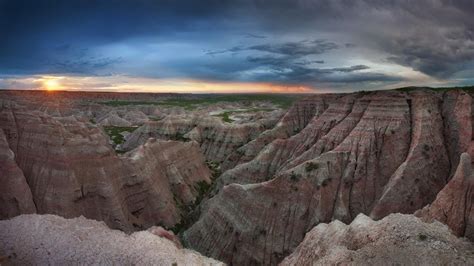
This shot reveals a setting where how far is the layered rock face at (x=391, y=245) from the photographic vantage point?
2428cm

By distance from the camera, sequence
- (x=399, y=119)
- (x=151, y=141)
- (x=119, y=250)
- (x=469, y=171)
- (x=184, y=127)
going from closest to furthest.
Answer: (x=119, y=250)
(x=469, y=171)
(x=399, y=119)
(x=151, y=141)
(x=184, y=127)

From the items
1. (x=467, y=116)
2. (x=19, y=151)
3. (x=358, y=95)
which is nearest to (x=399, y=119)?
(x=467, y=116)

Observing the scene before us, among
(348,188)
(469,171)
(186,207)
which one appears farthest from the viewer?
(186,207)

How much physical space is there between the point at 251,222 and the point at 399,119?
82.2ft

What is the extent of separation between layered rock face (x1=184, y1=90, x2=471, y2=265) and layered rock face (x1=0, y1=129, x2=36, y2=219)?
18361mm

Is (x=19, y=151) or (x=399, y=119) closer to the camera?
(x=19, y=151)

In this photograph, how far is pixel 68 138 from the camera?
47.7m

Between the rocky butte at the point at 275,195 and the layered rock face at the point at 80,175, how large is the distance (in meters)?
0.14

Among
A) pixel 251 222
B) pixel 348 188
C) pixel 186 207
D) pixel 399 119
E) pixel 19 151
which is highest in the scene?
pixel 399 119

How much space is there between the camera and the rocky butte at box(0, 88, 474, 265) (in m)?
26.8

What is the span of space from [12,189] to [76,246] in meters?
17.4

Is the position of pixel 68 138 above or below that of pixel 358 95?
below

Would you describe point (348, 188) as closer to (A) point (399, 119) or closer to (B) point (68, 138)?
(A) point (399, 119)

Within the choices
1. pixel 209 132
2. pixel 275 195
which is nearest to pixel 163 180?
pixel 275 195
